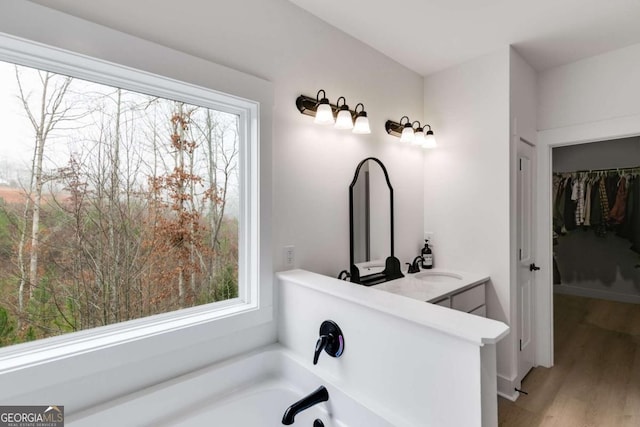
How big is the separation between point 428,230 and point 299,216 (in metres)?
1.42

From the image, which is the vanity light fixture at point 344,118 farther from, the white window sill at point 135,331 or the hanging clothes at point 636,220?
the hanging clothes at point 636,220

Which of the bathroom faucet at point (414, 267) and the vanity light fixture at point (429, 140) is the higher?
the vanity light fixture at point (429, 140)

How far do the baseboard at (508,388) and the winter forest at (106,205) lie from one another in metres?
2.09

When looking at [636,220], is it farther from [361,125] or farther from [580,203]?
[361,125]

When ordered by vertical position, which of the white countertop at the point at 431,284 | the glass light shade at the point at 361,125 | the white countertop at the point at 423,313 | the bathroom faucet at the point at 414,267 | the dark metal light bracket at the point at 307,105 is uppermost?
the dark metal light bracket at the point at 307,105

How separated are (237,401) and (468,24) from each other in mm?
2568

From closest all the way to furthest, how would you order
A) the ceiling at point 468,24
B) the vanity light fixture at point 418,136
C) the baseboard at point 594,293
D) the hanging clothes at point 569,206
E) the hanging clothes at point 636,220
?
the ceiling at point 468,24, the vanity light fixture at point 418,136, the hanging clothes at point 636,220, the baseboard at point 594,293, the hanging clothes at point 569,206

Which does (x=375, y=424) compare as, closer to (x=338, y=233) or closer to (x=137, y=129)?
(x=338, y=233)

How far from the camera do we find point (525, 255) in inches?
102

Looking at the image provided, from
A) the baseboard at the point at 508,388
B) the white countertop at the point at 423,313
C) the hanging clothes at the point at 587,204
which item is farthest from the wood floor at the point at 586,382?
the white countertop at the point at 423,313

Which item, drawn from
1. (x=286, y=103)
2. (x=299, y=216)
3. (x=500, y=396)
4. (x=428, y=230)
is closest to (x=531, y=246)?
(x=428, y=230)

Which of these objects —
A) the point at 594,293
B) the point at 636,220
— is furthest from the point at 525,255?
the point at 594,293

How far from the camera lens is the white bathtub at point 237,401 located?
4.02 feet

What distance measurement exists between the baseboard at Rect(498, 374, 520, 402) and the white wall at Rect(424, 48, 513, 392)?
4cm
